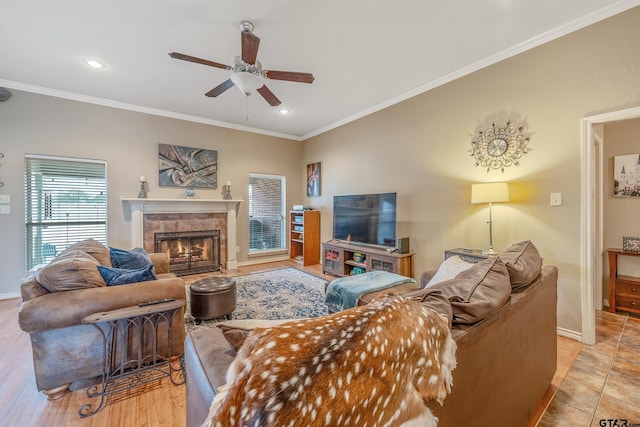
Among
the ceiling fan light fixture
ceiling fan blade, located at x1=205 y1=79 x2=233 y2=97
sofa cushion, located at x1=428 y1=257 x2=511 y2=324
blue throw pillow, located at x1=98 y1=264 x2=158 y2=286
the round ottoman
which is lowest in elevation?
the round ottoman

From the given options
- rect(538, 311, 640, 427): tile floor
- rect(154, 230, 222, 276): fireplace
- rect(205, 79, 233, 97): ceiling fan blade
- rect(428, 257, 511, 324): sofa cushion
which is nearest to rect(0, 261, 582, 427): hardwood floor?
rect(538, 311, 640, 427): tile floor

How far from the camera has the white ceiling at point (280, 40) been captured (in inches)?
85.4

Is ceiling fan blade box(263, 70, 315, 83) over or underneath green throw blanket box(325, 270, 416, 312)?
over

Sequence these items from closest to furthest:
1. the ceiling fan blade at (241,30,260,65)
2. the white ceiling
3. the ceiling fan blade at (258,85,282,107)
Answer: the ceiling fan blade at (241,30,260,65) → the white ceiling → the ceiling fan blade at (258,85,282,107)

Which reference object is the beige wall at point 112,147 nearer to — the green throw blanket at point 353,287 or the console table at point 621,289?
the green throw blanket at point 353,287

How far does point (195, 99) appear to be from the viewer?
3.97m

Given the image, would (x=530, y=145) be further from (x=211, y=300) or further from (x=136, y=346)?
(x=136, y=346)

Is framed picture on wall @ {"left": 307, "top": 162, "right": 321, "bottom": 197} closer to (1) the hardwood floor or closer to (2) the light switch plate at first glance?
(2) the light switch plate

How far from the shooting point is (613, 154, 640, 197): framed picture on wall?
2.90 m

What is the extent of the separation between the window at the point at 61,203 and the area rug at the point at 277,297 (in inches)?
94.8

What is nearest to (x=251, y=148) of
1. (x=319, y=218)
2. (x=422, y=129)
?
(x=319, y=218)

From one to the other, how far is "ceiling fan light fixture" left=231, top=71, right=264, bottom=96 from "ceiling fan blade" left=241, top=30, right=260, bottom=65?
0.13m

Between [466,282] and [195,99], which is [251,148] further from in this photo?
[466,282]

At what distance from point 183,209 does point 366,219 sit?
3.19 m
